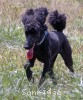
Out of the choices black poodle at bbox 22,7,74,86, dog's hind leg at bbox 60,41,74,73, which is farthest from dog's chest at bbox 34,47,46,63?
dog's hind leg at bbox 60,41,74,73

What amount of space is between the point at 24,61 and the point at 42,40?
1456mm

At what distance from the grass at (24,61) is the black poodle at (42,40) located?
255 millimetres

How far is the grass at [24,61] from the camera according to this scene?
3.99m

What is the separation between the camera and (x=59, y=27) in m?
6.48

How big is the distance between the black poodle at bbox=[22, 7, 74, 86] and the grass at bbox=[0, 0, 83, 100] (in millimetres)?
255

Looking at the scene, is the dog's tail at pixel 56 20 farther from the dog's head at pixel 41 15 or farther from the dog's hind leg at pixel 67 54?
the dog's head at pixel 41 15

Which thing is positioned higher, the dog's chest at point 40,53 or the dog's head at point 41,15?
the dog's head at point 41,15

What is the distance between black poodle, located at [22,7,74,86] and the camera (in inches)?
207

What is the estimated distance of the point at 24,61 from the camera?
6922 millimetres

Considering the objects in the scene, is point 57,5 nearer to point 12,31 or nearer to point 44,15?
point 12,31

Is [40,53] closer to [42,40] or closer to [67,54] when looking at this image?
[42,40]

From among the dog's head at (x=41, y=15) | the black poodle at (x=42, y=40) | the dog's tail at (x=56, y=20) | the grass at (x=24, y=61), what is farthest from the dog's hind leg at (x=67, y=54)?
the dog's head at (x=41, y=15)

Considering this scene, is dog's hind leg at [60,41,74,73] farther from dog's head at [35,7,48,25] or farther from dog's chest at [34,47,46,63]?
dog's head at [35,7,48,25]

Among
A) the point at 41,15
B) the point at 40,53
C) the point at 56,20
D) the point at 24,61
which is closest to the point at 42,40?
the point at 40,53
